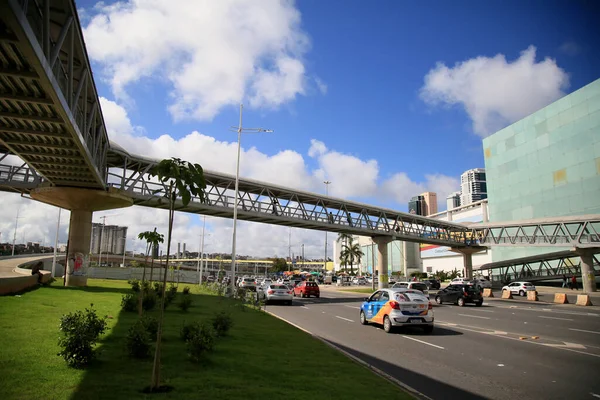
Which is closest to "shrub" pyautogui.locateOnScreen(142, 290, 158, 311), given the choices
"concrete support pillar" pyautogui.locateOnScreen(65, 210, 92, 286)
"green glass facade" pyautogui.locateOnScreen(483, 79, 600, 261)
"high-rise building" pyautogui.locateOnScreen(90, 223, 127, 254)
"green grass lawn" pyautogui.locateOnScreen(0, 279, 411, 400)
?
"green grass lawn" pyautogui.locateOnScreen(0, 279, 411, 400)

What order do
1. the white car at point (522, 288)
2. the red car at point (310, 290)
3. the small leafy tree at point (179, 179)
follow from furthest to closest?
the white car at point (522, 288)
the red car at point (310, 290)
the small leafy tree at point (179, 179)

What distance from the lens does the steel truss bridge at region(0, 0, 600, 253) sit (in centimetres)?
1088

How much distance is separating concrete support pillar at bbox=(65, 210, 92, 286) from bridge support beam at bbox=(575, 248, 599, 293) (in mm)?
50994

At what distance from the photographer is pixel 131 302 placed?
1631cm

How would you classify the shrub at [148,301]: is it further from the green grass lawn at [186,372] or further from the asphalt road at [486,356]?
the asphalt road at [486,356]

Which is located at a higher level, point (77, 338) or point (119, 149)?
point (119, 149)

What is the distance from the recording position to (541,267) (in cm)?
6338

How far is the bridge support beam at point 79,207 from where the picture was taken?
29.2 metres

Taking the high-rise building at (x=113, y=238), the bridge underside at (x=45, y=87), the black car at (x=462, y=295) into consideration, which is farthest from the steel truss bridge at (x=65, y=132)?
the high-rise building at (x=113, y=238)

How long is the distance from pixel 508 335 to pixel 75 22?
1854cm

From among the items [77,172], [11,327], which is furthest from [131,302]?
[77,172]

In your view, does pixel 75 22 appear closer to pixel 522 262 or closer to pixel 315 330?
pixel 315 330

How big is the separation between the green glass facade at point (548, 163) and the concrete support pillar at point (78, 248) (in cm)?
6096

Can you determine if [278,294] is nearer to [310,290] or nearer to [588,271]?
[310,290]
